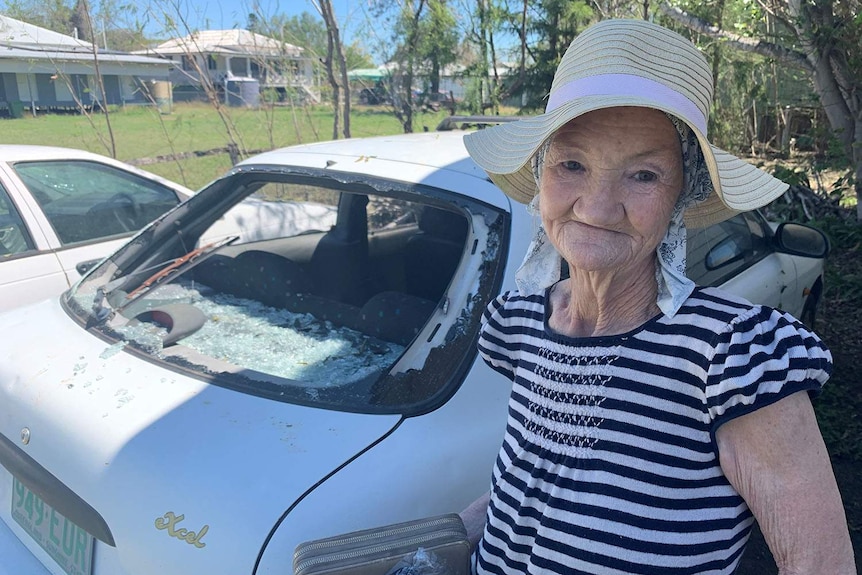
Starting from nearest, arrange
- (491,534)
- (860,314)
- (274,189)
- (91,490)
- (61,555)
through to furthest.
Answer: (491,534) → (91,490) → (61,555) → (274,189) → (860,314)

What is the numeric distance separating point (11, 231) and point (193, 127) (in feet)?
27.8

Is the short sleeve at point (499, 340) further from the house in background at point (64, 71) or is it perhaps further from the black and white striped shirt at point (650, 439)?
the house in background at point (64, 71)

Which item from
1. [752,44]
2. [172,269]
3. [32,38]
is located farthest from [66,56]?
[752,44]

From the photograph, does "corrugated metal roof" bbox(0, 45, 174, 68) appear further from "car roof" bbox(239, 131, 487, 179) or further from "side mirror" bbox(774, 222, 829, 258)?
"side mirror" bbox(774, 222, 829, 258)

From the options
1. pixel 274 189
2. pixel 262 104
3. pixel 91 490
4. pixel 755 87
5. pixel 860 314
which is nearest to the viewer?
pixel 91 490

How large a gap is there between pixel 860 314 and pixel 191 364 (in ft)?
→ 16.3

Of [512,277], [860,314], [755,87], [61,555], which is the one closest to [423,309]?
[512,277]

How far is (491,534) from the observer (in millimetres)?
1362

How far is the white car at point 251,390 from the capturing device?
150 centimetres

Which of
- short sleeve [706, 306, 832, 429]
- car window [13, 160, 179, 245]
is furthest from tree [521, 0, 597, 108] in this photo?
short sleeve [706, 306, 832, 429]

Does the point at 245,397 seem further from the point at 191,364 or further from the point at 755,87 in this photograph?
the point at 755,87

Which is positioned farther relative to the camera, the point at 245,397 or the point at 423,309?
the point at 423,309

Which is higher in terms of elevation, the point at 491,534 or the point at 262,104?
the point at 262,104

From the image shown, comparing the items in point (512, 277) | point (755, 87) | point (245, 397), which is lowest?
point (245, 397)
